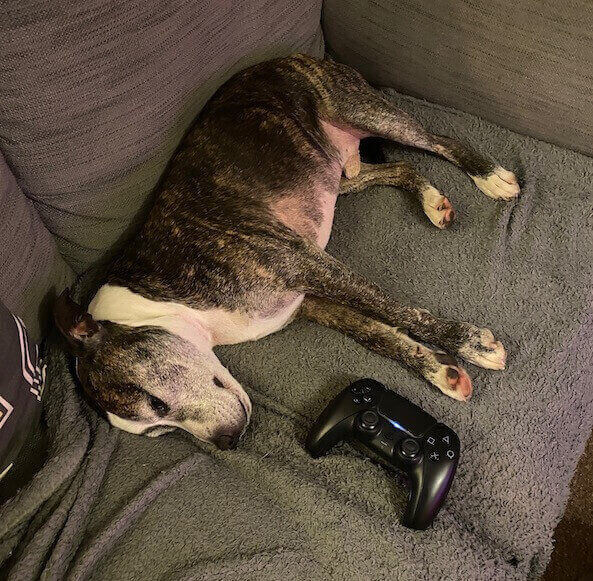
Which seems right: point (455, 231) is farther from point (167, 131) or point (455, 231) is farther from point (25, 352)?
point (25, 352)

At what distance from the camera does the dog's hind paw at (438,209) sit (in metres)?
2.10

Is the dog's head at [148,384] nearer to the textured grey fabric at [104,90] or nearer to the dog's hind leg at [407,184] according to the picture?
the textured grey fabric at [104,90]

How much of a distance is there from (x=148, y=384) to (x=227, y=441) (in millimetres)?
286

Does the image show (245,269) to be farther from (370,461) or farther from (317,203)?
(370,461)

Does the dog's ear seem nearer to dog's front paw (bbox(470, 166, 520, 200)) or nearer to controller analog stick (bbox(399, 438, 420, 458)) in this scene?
controller analog stick (bbox(399, 438, 420, 458))

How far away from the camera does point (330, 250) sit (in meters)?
2.22

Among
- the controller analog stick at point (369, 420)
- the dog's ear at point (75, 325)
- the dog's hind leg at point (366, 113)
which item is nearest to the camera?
the controller analog stick at point (369, 420)

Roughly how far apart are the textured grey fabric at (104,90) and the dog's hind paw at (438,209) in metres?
0.84

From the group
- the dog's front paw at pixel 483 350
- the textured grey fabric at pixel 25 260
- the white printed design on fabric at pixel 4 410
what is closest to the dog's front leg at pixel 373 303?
the dog's front paw at pixel 483 350

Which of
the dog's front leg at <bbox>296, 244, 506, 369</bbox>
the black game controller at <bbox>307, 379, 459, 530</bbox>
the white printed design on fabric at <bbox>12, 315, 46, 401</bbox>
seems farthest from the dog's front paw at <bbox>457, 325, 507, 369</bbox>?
the white printed design on fabric at <bbox>12, 315, 46, 401</bbox>

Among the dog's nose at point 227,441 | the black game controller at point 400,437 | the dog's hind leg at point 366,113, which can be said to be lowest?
the dog's nose at point 227,441

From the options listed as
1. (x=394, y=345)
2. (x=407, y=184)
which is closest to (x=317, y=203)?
(x=407, y=184)

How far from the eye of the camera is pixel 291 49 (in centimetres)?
236

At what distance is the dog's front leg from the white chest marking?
0.15 meters
